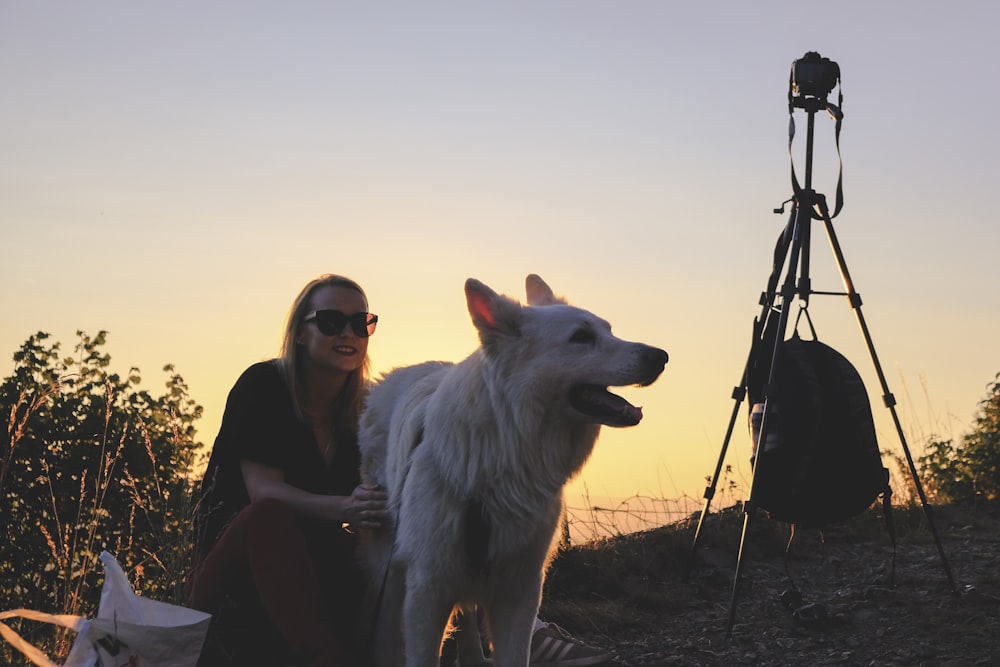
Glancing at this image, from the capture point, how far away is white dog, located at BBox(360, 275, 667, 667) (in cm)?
339

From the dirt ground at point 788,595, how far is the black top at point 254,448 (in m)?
1.81

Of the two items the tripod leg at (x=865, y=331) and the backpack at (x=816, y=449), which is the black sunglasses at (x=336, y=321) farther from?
the tripod leg at (x=865, y=331)

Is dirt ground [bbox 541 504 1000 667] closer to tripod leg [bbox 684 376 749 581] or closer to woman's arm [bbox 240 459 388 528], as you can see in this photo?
tripod leg [bbox 684 376 749 581]

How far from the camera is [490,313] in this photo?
137 inches

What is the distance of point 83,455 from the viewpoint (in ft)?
20.3

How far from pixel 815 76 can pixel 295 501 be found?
3424 mm

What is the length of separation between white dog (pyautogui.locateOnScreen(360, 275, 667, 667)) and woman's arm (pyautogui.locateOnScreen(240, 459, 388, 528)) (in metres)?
0.08

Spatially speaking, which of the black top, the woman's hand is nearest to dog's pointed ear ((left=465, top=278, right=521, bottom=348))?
the woman's hand

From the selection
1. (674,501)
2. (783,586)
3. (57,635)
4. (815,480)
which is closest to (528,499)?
(815,480)

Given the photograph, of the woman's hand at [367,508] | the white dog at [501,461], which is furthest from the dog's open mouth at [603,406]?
the woman's hand at [367,508]

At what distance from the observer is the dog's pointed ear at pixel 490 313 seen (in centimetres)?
345

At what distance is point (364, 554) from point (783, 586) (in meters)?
2.86

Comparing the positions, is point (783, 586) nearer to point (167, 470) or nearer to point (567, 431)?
point (567, 431)

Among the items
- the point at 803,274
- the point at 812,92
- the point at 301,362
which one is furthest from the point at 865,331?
the point at 301,362
